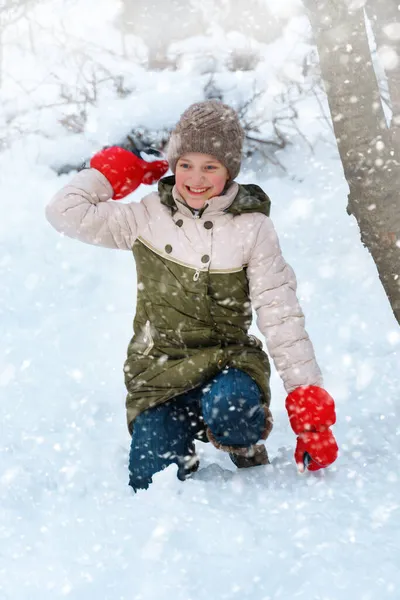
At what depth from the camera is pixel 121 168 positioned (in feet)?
9.52

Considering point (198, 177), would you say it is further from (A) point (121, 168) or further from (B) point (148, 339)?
(B) point (148, 339)

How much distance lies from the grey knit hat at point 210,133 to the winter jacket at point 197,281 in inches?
6.1

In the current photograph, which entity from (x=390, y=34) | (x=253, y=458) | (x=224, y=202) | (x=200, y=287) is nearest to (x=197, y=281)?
(x=200, y=287)

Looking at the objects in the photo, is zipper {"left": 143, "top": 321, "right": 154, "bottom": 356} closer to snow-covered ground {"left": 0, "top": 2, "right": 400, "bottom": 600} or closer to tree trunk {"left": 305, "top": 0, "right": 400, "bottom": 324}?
snow-covered ground {"left": 0, "top": 2, "right": 400, "bottom": 600}

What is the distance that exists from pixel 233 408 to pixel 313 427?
32 cm

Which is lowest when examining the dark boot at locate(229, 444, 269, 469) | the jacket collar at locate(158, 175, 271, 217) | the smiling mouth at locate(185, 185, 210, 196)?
the dark boot at locate(229, 444, 269, 469)

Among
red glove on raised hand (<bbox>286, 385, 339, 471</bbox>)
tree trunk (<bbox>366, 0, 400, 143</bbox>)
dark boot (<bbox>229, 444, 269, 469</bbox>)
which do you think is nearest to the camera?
red glove on raised hand (<bbox>286, 385, 339, 471</bbox>)

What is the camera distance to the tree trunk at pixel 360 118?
310 centimetres

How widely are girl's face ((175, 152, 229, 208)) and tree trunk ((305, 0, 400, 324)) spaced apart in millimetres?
677

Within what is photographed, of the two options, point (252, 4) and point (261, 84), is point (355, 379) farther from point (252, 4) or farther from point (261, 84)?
point (252, 4)

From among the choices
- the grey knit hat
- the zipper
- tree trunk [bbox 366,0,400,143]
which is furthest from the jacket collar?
tree trunk [bbox 366,0,400,143]

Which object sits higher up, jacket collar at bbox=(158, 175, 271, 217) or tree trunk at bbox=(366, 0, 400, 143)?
tree trunk at bbox=(366, 0, 400, 143)

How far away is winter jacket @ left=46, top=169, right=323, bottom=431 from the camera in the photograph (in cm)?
283

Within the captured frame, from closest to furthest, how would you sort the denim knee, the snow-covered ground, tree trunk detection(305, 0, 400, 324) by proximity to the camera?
the snow-covered ground < the denim knee < tree trunk detection(305, 0, 400, 324)
